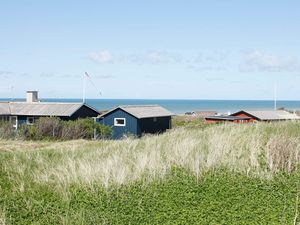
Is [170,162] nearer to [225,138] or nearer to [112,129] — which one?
[225,138]

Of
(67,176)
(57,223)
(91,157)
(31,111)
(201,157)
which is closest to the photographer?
(57,223)

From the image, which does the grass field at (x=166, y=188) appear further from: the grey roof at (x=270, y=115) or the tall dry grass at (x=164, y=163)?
the grey roof at (x=270, y=115)

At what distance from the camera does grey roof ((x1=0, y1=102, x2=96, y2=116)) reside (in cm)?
3894

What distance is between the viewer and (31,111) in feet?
130

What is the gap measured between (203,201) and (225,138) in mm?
5594

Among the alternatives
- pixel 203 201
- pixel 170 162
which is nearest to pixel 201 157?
pixel 170 162

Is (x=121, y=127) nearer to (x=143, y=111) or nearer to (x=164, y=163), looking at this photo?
(x=143, y=111)

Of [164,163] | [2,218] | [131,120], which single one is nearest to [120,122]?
[131,120]

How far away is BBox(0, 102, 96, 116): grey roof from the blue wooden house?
3.39m

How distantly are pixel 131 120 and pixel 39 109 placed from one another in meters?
9.24

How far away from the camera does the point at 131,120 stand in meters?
40.2

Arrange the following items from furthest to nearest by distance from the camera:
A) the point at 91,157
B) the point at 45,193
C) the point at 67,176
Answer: the point at 91,157, the point at 67,176, the point at 45,193

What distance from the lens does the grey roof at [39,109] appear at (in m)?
38.9

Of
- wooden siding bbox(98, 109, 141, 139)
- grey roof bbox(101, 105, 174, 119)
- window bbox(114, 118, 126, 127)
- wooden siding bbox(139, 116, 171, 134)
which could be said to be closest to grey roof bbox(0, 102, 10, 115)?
wooden siding bbox(98, 109, 141, 139)
